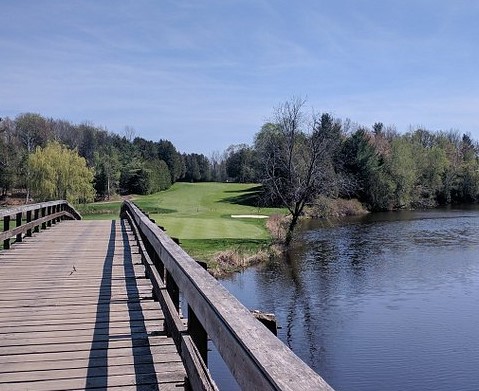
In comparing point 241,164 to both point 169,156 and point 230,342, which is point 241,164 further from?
point 230,342

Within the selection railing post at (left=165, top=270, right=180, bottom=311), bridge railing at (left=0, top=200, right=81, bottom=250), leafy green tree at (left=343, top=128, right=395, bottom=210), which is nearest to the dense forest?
leafy green tree at (left=343, top=128, right=395, bottom=210)

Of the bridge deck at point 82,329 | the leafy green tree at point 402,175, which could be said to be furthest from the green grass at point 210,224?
the leafy green tree at point 402,175

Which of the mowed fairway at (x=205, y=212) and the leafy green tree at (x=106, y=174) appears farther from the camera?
the leafy green tree at (x=106, y=174)

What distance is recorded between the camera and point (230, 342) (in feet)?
6.93

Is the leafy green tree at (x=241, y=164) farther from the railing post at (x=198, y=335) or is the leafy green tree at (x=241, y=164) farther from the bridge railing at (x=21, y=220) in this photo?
the railing post at (x=198, y=335)

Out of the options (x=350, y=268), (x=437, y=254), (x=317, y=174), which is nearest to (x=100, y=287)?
(x=350, y=268)

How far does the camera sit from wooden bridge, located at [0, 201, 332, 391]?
6.55ft

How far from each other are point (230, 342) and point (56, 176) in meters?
50.4

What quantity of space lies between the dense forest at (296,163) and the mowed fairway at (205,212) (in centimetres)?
307

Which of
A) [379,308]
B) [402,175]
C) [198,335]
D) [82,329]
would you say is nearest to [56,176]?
[402,175]

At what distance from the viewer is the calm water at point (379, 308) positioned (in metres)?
11.7

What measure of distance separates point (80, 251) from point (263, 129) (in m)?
75.6

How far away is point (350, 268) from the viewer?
75.8 feet

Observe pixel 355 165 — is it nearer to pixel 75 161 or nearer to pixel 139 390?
pixel 75 161
